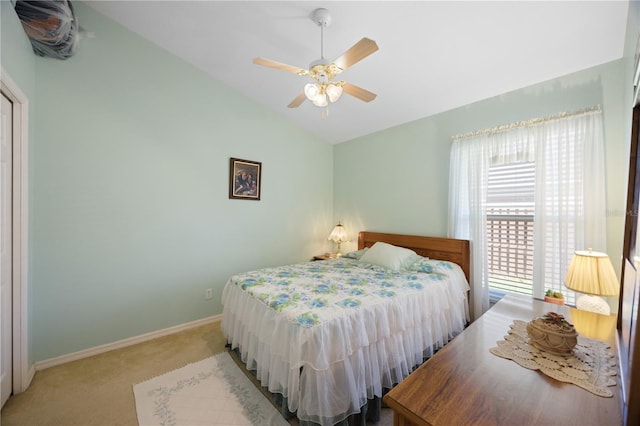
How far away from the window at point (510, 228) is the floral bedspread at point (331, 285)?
0.40m

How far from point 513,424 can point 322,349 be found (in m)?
0.93

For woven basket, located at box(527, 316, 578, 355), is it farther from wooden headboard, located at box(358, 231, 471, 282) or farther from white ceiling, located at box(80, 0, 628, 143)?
white ceiling, located at box(80, 0, 628, 143)

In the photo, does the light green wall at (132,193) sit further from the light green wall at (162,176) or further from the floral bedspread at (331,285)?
the floral bedspread at (331,285)

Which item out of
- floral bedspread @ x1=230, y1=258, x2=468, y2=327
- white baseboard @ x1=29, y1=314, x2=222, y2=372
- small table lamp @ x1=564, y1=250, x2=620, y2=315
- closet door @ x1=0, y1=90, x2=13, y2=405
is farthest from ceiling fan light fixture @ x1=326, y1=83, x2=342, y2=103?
white baseboard @ x1=29, y1=314, x2=222, y2=372

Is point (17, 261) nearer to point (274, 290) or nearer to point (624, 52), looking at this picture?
point (274, 290)

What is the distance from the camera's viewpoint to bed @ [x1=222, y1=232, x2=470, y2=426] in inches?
60.0

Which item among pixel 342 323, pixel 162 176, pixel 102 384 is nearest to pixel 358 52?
pixel 342 323

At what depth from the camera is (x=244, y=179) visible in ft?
11.4

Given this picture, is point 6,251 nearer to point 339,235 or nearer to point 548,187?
point 339,235

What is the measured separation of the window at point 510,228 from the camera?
2498 millimetres

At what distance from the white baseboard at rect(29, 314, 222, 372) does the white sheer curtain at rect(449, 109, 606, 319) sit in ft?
10.5

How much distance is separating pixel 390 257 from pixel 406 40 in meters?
2.13

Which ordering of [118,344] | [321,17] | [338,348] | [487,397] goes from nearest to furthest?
[487,397]
[338,348]
[321,17]
[118,344]

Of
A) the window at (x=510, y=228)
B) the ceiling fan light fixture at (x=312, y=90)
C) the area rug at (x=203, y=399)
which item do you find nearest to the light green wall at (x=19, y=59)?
the area rug at (x=203, y=399)
